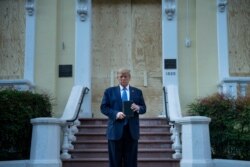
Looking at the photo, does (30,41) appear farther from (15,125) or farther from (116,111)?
(116,111)

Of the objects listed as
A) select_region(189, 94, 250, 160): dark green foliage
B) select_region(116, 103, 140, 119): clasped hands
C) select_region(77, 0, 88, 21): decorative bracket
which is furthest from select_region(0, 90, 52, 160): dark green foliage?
select_region(189, 94, 250, 160): dark green foliage

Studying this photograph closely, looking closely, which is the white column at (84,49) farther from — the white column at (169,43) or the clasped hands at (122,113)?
the clasped hands at (122,113)

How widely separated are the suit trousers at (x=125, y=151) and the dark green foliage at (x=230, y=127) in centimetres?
374

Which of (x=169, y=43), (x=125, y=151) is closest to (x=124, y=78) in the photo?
(x=125, y=151)

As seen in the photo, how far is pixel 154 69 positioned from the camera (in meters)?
14.2

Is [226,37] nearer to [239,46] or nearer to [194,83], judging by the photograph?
[239,46]

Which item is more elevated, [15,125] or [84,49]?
[84,49]

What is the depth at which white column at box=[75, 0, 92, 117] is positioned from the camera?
1350 centimetres

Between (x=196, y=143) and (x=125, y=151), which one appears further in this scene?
(x=196, y=143)

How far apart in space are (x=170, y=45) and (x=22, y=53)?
165 inches

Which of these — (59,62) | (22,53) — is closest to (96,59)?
(59,62)

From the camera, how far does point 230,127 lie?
10469 mm

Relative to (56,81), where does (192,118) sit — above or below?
below

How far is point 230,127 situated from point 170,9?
450cm
